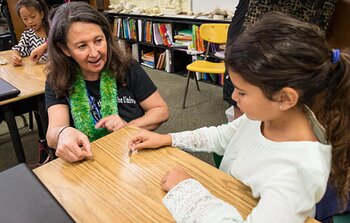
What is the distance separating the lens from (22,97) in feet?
4.81

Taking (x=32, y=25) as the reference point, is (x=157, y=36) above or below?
below

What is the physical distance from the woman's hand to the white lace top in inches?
68.9

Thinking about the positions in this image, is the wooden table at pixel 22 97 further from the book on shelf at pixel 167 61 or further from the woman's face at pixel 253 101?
the book on shelf at pixel 167 61

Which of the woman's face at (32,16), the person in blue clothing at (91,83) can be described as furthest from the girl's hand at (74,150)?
the woman's face at (32,16)

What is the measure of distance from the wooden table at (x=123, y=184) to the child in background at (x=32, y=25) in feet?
5.09

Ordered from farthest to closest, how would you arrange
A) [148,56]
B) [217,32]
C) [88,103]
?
[148,56] < [217,32] < [88,103]

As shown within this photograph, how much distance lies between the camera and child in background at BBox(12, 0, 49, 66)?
2166 millimetres

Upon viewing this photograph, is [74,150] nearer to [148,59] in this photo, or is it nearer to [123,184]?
[123,184]

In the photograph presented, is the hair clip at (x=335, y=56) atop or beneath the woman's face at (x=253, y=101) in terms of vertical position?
atop

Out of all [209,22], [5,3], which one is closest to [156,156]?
[209,22]

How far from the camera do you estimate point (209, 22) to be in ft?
10.8

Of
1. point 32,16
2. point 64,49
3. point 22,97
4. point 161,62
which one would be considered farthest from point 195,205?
point 161,62

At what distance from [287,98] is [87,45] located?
85 cm

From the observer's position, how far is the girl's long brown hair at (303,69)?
0.61 metres
